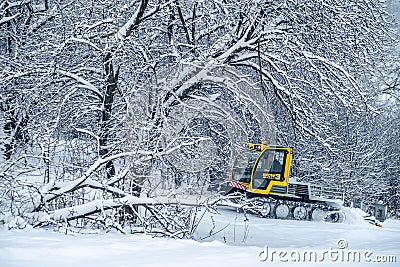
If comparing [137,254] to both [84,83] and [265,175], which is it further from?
[265,175]

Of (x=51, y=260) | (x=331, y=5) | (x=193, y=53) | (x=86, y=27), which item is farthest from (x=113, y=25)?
(x=51, y=260)

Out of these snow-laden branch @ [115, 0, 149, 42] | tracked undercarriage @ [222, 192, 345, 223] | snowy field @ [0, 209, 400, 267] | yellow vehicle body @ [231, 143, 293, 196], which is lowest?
tracked undercarriage @ [222, 192, 345, 223]

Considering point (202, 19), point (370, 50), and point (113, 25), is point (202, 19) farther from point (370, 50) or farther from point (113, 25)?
point (370, 50)

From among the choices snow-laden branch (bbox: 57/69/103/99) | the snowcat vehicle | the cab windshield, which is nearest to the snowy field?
snow-laden branch (bbox: 57/69/103/99)

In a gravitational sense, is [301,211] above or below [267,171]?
below

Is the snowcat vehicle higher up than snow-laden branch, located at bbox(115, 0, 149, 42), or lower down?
lower down

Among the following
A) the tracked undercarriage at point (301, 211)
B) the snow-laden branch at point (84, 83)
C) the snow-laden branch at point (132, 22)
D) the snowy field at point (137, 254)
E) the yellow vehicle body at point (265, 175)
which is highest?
the snow-laden branch at point (132, 22)

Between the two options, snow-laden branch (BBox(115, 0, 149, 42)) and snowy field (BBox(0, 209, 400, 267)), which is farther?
snow-laden branch (BBox(115, 0, 149, 42))

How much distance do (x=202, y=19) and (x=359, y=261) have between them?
19.6ft
